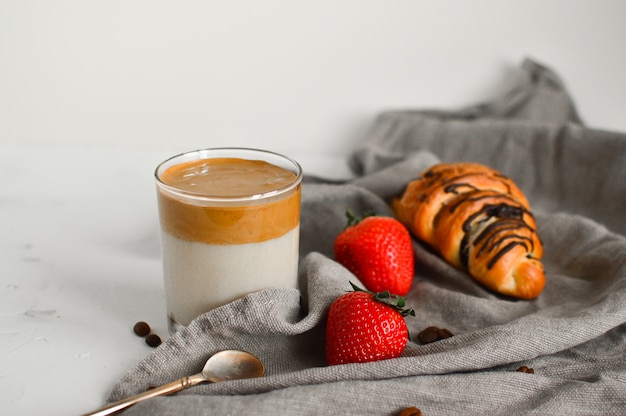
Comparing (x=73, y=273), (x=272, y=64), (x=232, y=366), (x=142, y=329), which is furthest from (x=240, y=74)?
(x=232, y=366)

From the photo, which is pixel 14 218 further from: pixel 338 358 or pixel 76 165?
pixel 338 358

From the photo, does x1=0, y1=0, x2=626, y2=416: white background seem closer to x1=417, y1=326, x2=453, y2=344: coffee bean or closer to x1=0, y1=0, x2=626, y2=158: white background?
x1=0, y1=0, x2=626, y2=158: white background

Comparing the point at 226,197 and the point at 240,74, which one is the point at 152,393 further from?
the point at 240,74

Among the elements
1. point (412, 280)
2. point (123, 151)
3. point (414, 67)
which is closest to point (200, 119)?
point (123, 151)

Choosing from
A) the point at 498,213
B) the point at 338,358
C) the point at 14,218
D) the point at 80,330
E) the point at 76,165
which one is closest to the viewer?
the point at 338,358

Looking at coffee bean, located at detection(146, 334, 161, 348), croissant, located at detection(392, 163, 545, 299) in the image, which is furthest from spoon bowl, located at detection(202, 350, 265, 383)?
croissant, located at detection(392, 163, 545, 299)

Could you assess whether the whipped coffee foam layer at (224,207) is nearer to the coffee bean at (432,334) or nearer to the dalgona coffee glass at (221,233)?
the dalgona coffee glass at (221,233)
